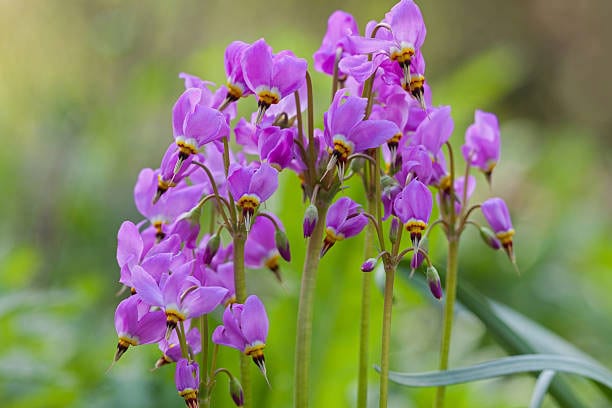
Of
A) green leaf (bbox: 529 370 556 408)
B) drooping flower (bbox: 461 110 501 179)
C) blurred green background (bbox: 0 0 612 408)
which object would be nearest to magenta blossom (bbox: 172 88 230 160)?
drooping flower (bbox: 461 110 501 179)

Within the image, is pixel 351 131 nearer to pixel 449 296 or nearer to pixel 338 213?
pixel 338 213

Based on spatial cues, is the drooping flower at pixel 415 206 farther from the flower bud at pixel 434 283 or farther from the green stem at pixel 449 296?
the green stem at pixel 449 296

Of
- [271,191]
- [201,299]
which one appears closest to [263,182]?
[271,191]

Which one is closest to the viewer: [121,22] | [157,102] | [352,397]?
[352,397]

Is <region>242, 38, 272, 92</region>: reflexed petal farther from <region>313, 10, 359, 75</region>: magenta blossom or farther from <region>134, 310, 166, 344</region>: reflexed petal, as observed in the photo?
<region>134, 310, 166, 344</region>: reflexed petal

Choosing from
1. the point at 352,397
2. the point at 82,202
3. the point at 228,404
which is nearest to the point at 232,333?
the point at 228,404

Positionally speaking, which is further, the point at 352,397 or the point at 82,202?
the point at 82,202

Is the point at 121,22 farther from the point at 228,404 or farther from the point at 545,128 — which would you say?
the point at 545,128
